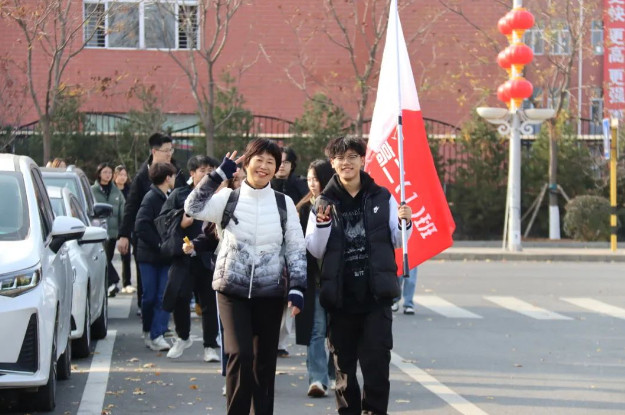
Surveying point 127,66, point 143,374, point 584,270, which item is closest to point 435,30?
point 127,66

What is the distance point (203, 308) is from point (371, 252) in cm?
386

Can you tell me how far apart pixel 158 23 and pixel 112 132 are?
4313mm

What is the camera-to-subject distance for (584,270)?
22672 millimetres

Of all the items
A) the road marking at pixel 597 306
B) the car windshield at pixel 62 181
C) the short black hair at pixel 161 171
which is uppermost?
the short black hair at pixel 161 171

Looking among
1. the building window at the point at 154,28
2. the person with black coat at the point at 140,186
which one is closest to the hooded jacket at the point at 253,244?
the person with black coat at the point at 140,186

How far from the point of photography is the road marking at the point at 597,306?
1591 centimetres

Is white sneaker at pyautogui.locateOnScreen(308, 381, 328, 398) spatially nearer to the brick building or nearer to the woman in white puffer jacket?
the woman in white puffer jacket

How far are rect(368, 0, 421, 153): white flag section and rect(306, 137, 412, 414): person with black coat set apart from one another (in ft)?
5.02

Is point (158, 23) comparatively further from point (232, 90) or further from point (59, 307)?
A: point (59, 307)

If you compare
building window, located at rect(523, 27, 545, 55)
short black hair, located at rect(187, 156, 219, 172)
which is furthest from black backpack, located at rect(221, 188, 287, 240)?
building window, located at rect(523, 27, 545, 55)

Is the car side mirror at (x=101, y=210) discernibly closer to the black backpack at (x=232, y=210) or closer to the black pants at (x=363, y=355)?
the black backpack at (x=232, y=210)

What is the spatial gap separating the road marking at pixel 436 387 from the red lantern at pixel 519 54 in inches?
585

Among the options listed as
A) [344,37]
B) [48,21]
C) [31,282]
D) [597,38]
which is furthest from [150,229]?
[597,38]

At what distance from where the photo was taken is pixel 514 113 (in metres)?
26.8
